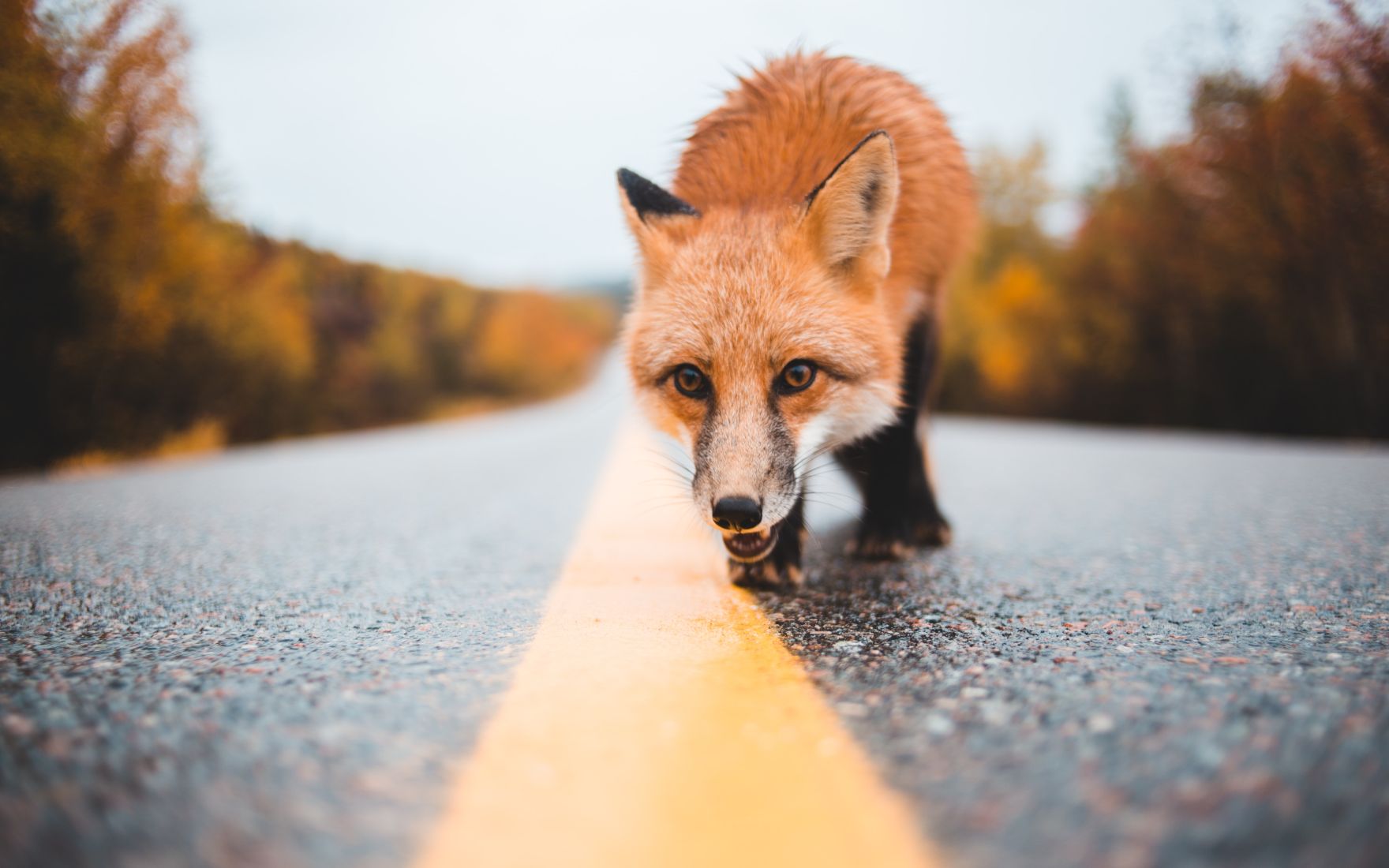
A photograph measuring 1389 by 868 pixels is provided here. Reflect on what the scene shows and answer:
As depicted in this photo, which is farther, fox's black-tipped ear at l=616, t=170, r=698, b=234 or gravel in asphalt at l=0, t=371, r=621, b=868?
fox's black-tipped ear at l=616, t=170, r=698, b=234

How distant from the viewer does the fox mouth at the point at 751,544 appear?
7.98ft

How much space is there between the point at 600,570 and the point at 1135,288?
21851 mm

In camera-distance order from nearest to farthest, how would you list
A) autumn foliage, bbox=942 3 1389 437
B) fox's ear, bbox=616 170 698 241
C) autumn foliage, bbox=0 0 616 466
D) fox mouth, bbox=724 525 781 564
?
1. fox mouth, bbox=724 525 781 564
2. fox's ear, bbox=616 170 698 241
3. autumn foliage, bbox=0 0 616 466
4. autumn foliage, bbox=942 3 1389 437

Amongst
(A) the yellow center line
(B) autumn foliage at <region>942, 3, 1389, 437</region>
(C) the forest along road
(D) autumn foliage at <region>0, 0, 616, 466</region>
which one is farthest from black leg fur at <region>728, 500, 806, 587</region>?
(D) autumn foliage at <region>0, 0, 616, 466</region>

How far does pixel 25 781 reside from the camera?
122cm

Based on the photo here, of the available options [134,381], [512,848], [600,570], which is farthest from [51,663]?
[134,381]

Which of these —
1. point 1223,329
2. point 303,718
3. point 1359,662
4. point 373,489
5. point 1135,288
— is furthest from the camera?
point 1135,288

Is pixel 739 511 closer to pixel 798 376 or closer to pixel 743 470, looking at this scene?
pixel 743 470

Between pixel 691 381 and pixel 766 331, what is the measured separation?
1.08 ft

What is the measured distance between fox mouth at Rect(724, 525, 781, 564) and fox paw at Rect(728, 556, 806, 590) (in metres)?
0.20

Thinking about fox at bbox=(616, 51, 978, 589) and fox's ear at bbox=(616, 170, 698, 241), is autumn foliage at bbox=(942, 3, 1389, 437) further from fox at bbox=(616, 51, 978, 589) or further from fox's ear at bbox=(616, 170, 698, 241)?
fox's ear at bbox=(616, 170, 698, 241)

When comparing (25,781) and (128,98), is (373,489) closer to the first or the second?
(25,781)

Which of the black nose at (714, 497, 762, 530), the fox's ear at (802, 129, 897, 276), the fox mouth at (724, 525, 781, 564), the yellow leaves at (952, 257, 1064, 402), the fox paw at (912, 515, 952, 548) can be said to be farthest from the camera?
the yellow leaves at (952, 257, 1064, 402)

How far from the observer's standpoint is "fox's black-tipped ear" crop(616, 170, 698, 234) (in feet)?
9.95
